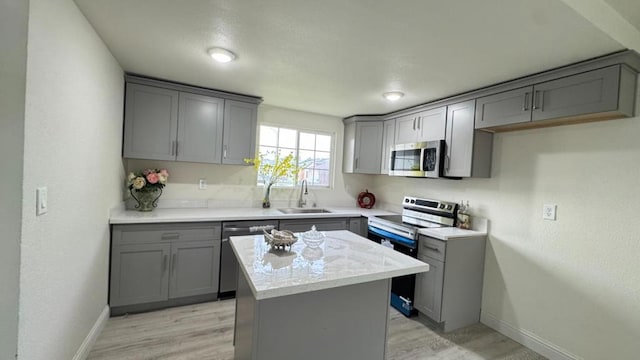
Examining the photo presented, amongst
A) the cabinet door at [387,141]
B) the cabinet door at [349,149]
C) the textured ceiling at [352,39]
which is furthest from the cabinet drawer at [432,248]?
the cabinet door at [349,149]

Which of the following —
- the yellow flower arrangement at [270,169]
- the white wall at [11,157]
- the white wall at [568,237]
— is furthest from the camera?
the yellow flower arrangement at [270,169]

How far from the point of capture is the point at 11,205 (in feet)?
3.68

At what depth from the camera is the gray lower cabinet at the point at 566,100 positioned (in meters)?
1.80

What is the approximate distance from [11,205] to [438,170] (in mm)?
3041

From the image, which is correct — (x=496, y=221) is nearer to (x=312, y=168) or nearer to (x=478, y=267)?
(x=478, y=267)

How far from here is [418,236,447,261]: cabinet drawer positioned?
2.57 m

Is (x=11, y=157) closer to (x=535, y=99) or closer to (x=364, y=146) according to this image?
(x=535, y=99)

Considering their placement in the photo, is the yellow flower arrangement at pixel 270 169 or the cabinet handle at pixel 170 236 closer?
the cabinet handle at pixel 170 236

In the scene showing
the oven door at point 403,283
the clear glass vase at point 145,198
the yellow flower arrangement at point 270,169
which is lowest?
the oven door at point 403,283

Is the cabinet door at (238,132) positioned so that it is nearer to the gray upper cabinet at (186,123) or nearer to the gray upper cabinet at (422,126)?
the gray upper cabinet at (186,123)

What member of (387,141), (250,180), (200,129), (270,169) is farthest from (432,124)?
(200,129)

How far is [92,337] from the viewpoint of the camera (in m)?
2.08

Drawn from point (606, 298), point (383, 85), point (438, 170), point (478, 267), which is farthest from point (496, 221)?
point (383, 85)

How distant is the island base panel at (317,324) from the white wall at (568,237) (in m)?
1.61
